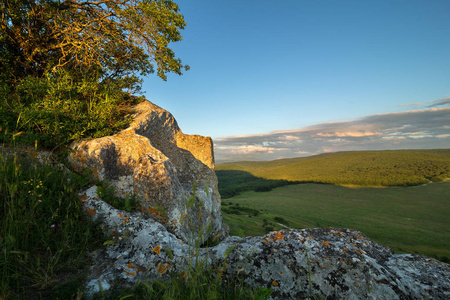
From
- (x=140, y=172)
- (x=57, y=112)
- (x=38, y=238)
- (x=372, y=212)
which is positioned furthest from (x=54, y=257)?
(x=372, y=212)

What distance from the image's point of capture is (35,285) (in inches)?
A: 109

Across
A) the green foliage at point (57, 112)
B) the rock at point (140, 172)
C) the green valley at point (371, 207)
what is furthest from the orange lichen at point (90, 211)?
the green valley at point (371, 207)

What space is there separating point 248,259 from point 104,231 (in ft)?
11.0

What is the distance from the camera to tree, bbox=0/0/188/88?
946cm

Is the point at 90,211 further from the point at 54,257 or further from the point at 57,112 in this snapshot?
the point at 57,112

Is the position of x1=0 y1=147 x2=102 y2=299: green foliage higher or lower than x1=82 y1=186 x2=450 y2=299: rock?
higher

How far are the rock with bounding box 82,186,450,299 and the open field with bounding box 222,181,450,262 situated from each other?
9528 millimetres

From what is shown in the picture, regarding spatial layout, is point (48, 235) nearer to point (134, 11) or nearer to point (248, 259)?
point (248, 259)

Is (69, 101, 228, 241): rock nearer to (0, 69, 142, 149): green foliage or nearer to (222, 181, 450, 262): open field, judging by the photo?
(0, 69, 142, 149): green foliage

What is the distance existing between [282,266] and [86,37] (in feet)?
43.2

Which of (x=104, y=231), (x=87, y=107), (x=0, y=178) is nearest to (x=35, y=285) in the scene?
(x=104, y=231)

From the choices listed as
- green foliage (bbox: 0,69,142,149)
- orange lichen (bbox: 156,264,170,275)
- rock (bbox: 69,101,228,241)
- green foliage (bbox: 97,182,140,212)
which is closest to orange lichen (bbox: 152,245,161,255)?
orange lichen (bbox: 156,264,170,275)

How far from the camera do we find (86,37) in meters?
10.1

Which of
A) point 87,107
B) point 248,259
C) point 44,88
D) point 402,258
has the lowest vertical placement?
point 402,258
